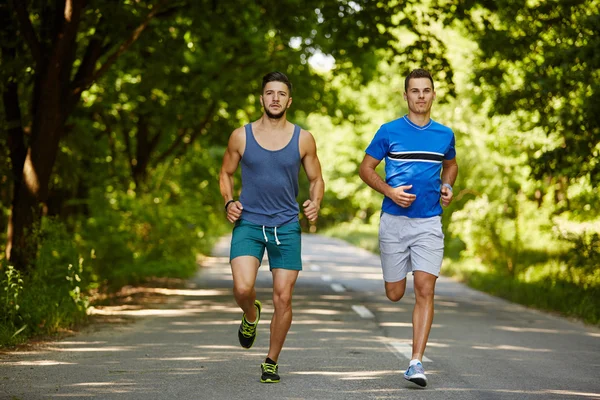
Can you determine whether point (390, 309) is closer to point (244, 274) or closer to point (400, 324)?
point (400, 324)

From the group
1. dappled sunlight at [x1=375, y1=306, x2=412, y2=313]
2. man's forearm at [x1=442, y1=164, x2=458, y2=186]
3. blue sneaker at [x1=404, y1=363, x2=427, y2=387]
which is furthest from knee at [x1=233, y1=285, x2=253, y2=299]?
dappled sunlight at [x1=375, y1=306, x2=412, y2=313]

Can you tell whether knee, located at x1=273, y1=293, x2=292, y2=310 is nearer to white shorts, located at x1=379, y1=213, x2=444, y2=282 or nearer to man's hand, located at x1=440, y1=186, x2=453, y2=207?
white shorts, located at x1=379, y1=213, x2=444, y2=282

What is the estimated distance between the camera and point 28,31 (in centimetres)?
1202

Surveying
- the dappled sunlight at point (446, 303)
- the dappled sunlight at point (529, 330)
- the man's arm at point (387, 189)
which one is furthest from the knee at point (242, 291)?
the dappled sunlight at point (446, 303)

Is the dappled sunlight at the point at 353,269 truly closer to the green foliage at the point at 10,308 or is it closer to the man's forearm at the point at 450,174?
the green foliage at the point at 10,308

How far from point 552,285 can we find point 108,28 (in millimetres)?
7718

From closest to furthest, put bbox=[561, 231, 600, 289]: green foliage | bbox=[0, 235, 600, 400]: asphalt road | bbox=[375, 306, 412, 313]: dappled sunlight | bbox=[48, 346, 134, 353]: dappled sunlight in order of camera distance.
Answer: bbox=[0, 235, 600, 400]: asphalt road → bbox=[48, 346, 134, 353]: dappled sunlight → bbox=[375, 306, 412, 313]: dappled sunlight → bbox=[561, 231, 600, 289]: green foliage

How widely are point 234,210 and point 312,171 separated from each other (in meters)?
0.59

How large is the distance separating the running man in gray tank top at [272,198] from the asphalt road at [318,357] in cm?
63

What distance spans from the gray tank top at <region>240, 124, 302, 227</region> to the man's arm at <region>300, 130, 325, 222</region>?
2.0 inches

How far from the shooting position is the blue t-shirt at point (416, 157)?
261 inches

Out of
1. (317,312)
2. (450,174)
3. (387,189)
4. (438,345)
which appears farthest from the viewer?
(317,312)

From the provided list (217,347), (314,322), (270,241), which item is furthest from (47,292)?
(270,241)

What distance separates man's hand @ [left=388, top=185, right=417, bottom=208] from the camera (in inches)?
255
